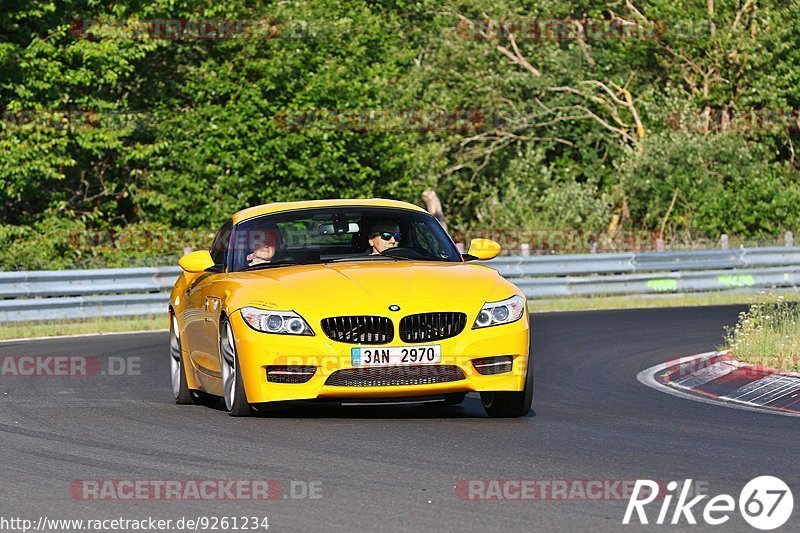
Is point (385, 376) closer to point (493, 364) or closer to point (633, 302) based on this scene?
point (493, 364)

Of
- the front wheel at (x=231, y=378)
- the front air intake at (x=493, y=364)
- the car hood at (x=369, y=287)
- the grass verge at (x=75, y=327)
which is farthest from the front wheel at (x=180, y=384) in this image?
the grass verge at (x=75, y=327)

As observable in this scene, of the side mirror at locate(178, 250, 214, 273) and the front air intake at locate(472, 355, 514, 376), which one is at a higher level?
the side mirror at locate(178, 250, 214, 273)

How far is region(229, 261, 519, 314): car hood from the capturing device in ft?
33.4

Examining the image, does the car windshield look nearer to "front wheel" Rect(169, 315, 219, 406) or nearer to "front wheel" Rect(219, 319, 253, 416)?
"front wheel" Rect(219, 319, 253, 416)

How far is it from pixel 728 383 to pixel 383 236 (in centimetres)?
349

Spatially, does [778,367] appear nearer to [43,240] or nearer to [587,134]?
[43,240]

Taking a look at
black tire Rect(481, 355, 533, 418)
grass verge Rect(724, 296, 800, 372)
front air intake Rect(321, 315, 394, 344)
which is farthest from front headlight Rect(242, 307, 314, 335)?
grass verge Rect(724, 296, 800, 372)

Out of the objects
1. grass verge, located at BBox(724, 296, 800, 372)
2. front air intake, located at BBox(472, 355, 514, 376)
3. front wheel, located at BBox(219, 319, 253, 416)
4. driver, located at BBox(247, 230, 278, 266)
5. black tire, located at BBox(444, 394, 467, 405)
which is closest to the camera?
front air intake, located at BBox(472, 355, 514, 376)

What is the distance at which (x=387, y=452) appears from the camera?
29.0 ft

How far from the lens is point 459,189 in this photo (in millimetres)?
46500

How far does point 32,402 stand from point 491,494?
19.6 ft

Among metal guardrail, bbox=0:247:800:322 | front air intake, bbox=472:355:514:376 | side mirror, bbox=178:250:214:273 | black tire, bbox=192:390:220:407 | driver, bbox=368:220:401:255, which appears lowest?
metal guardrail, bbox=0:247:800:322

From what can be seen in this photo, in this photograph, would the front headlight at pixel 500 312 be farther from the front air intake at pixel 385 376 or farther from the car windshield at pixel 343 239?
the car windshield at pixel 343 239

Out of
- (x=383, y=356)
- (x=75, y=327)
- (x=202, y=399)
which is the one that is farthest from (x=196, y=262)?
(x=75, y=327)
